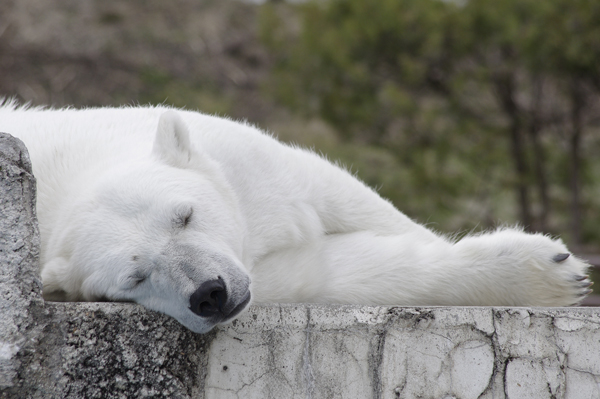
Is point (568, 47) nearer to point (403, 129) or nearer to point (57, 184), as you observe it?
point (403, 129)

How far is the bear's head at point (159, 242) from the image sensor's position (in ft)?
6.37

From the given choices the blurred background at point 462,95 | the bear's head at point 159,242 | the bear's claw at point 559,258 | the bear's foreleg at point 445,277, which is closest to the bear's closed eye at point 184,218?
the bear's head at point 159,242

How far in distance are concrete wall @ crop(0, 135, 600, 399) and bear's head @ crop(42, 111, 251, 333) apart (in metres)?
0.11

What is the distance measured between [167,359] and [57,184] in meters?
1.02

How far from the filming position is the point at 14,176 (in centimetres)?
184

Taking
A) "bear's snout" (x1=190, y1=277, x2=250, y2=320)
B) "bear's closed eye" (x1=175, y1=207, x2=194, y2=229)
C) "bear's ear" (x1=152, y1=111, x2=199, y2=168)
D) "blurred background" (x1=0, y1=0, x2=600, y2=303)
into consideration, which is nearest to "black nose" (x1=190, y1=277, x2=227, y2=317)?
"bear's snout" (x1=190, y1=277, x2=250, y2=320)

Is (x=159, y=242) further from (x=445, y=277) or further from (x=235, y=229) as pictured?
(x=445, y=277)

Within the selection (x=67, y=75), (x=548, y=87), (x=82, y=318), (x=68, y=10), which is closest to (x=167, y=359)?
(x=82, y=318)

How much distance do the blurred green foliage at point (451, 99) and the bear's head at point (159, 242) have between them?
17.3ft

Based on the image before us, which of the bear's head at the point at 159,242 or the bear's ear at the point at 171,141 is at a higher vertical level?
the bear's ear at the point at 171,141

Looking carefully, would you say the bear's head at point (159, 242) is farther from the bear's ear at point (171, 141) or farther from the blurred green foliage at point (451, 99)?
the blurred green foliage at point (451, 99)

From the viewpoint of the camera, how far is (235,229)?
238 cm

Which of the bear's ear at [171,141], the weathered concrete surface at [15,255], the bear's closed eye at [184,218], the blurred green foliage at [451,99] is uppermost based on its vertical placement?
the blurred green foliage at [451,99]

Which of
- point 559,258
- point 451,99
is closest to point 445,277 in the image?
point 559,258
